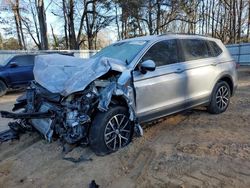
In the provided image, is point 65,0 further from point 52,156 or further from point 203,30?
point 52,156

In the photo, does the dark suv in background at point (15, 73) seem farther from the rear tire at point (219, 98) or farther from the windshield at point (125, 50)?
the rear tire at point (219, 98)

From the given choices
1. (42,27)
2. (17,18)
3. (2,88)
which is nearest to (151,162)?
(2,88)

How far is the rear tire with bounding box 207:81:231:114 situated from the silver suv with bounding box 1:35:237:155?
0.78 feet

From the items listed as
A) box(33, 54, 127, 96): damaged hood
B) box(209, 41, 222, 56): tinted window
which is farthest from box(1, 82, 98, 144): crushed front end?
box(209, 41, 222, 56): tinted window

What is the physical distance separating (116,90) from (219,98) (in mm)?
3048

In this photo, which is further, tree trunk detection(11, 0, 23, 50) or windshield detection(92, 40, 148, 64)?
tree trunk detection(11, 0, 23, 50)

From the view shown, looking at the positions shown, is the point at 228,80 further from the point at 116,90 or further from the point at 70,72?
the point at 70,72

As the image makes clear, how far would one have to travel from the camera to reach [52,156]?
14.1ft

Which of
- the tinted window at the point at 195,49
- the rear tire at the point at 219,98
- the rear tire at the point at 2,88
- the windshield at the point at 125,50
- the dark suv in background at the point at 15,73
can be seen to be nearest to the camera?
the windshield at the point at 125,50

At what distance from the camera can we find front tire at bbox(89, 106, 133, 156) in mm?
4012

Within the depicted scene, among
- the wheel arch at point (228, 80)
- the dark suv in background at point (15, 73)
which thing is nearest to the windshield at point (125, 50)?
the wheel arch at point (228, 80)

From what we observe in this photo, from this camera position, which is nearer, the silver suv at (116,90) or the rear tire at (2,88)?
the silver suv at (116,90)

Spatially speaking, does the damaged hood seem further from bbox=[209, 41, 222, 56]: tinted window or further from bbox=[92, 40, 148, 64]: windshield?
bbox=[209, 41, 222, 56]: tinted window

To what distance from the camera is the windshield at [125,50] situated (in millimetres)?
4730
